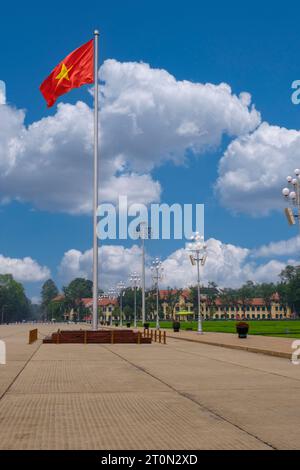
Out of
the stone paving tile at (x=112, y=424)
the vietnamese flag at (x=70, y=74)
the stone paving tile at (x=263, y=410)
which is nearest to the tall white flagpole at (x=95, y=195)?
the vietnamese flag at (x=70, y=74)

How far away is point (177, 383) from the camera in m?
14.0

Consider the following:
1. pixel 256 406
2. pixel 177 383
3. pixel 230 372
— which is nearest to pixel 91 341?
pixel 230 372

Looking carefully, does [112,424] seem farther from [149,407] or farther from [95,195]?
[95,195]

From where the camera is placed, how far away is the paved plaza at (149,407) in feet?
24.1

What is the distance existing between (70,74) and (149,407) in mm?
25849

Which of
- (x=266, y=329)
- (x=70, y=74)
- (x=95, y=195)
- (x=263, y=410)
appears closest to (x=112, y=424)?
(x=263, y=410)

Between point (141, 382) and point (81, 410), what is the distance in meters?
4.65

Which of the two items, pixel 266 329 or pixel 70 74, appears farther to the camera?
pixel 266 329

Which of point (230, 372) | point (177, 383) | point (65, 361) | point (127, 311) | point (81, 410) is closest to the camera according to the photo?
point (81, 410)

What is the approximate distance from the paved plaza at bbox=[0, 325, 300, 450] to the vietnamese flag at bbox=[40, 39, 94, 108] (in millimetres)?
18419

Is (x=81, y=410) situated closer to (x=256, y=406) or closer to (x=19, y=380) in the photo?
(x=256, y=406)

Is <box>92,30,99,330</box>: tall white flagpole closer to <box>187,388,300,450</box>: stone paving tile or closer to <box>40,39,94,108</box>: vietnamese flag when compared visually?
<box>40,39,94,108</box>: vietnamese flag

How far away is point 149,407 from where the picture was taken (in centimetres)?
1015

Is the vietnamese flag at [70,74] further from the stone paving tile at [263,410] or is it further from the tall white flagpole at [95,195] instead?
the stone paving tile at [263,410]
